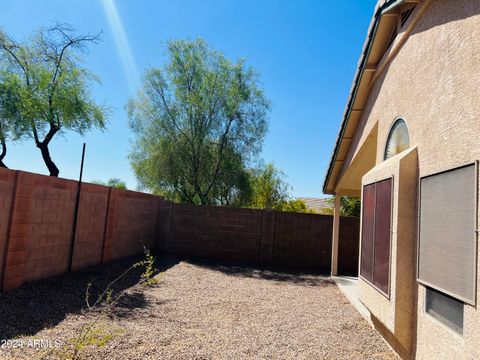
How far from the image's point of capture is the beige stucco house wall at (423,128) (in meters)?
3.16

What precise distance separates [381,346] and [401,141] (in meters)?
→ 2.98

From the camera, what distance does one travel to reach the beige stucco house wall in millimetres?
3156

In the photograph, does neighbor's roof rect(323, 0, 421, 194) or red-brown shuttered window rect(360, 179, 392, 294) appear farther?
neighbor's roof rect(323, 0, 421, 194)

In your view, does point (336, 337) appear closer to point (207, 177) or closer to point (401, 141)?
point (401, 141)

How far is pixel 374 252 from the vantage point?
5328 millimetres

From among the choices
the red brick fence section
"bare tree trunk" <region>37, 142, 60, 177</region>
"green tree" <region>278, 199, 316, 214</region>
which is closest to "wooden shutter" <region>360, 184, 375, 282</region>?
the red brick fence section

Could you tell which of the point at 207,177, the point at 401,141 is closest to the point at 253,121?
the point at 207,177

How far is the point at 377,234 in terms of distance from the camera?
523 cm

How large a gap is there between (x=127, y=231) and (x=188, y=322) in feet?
20.2

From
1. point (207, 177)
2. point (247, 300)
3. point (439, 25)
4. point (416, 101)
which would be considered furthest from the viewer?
point (207, 177)

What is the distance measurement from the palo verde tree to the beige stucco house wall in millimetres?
9911

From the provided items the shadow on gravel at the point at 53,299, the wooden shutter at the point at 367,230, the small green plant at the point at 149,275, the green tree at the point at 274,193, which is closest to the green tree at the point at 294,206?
the green tree at the point at 274,193

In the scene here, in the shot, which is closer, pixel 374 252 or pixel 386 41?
pixel 374 252

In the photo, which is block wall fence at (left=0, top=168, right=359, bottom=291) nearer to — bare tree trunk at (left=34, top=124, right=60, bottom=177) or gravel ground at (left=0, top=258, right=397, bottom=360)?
gravel ground at (left=0, top=258, right=397, bottom=360)
